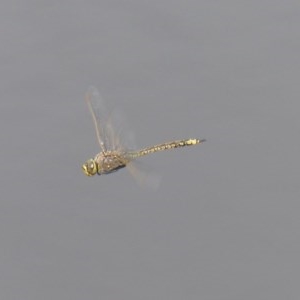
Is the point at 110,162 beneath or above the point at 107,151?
beneath

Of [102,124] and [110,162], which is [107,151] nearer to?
[110,162]

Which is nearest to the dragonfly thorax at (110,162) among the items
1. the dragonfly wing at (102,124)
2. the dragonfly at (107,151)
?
the dragonfly at (107,151)

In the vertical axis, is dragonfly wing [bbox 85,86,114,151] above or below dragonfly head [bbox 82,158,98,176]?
above

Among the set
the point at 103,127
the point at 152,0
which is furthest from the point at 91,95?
the point at 152,0

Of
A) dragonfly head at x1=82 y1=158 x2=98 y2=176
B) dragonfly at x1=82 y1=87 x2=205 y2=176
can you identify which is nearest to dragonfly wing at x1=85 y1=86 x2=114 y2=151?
Result: dragonfly at x1=82 y1=87 x2=205 y2=176


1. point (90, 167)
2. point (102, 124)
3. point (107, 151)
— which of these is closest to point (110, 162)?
point (107, 151)

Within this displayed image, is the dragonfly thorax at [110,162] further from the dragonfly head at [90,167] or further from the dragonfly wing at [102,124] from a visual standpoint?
the dragonfly wing at [102,124]

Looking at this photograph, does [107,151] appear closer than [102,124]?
No

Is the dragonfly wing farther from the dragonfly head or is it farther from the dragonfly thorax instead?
the dragonfly head

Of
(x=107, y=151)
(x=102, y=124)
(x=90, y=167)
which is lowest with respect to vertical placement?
(x=90, y=167)

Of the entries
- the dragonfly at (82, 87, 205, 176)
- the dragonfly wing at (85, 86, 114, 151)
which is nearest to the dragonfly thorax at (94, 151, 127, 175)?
the dragonfly at (82, 87, 205, 176)
